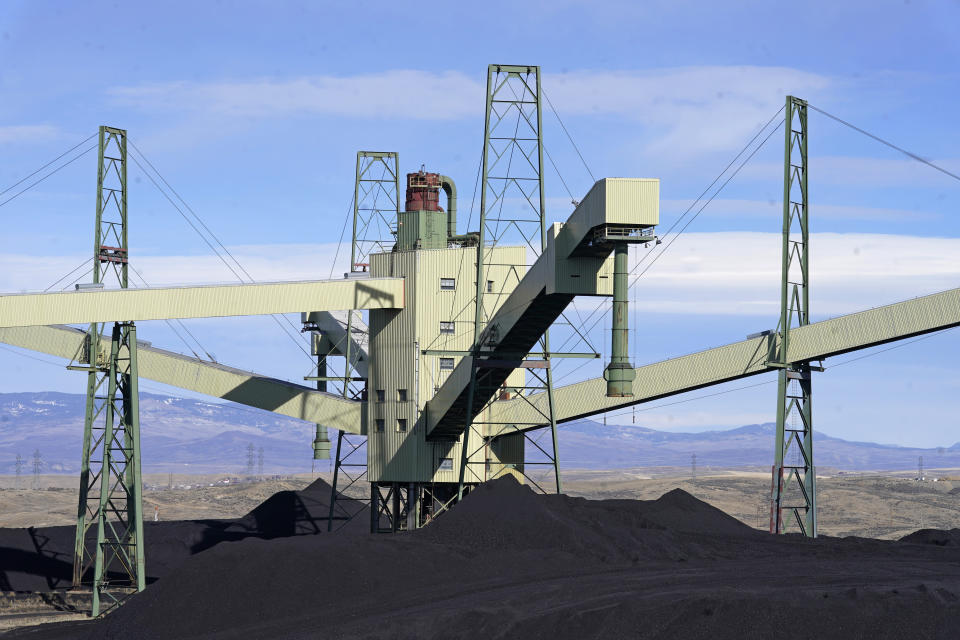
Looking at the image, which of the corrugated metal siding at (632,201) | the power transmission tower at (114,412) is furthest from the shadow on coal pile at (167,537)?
the corrugated metal siding at (632,201)

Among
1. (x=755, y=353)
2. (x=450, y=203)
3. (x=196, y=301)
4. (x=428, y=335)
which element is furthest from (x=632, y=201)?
(x=450, y=203)

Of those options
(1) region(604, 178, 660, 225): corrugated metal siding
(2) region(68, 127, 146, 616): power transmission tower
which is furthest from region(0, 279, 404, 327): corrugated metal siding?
(1) region(604, 178, 660, 225): corrugated metal siding

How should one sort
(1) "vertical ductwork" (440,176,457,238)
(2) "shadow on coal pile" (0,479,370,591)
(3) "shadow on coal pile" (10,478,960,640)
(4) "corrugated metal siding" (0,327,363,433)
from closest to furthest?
(3) "shadow on coal pile" (10,478,960,640)
(4) "corrugated metal siding" (0,327,363,433)
(2) "shadow on coal pile" (0,479,370,591)
(1) "vertical ductwork" (440,176,457,238)

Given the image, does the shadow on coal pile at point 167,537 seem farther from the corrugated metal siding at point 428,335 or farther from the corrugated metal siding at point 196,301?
the corrugated metal siding at point 196,301

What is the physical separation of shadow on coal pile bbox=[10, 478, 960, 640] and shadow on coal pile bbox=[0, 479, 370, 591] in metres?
12.1

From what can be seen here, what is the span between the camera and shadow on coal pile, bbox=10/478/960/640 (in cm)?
2155

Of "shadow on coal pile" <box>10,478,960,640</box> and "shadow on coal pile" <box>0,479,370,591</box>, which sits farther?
"shadow on coal pile" <box>0,479,370,591</box>

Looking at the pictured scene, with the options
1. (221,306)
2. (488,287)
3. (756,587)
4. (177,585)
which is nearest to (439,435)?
(488,287)

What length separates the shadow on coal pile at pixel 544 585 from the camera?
21.5 meters

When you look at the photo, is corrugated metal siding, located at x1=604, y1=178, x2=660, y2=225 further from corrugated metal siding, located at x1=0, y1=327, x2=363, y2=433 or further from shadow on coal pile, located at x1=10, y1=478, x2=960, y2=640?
corrugated metal siding, located at x1=0, y1=327, x2=363, y2=433

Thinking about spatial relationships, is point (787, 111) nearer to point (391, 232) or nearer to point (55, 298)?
point (391, 232)

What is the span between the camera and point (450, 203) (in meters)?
46.8

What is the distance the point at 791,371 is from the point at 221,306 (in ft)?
57.7

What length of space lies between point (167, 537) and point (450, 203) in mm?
17497
